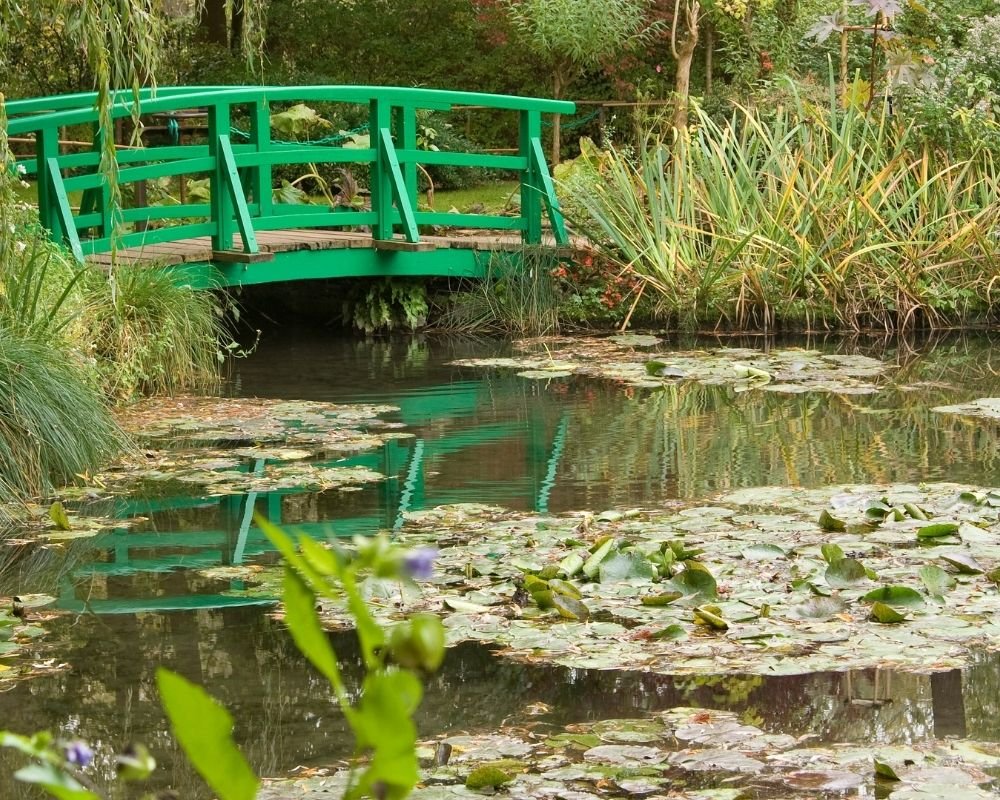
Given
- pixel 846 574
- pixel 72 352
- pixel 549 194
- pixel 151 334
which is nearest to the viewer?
pixel 846 574

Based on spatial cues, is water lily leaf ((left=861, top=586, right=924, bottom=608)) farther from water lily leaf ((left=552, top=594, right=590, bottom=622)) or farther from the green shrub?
the green shrub

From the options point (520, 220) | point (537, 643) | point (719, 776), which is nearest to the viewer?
point (719, 776)

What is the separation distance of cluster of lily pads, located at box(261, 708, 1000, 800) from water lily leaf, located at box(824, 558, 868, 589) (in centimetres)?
101

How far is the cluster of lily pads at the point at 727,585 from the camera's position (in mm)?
3896

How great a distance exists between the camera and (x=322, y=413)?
7.76m

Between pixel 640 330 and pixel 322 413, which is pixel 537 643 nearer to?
pixel 322 413

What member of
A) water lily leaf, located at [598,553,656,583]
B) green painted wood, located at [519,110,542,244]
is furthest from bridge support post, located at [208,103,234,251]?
water lily leaf, located at [598,553,656,583]

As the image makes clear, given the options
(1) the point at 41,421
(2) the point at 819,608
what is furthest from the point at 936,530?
(1) the point at 41,421

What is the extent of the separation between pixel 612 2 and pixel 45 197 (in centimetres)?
712

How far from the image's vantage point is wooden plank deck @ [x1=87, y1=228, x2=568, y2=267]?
9234 millimetres

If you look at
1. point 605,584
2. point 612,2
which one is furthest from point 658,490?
point 612,2

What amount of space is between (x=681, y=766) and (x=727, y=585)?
1.30m

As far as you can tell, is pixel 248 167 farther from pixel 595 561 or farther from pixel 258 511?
pixel 595 561

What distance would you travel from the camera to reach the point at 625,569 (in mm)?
4547
